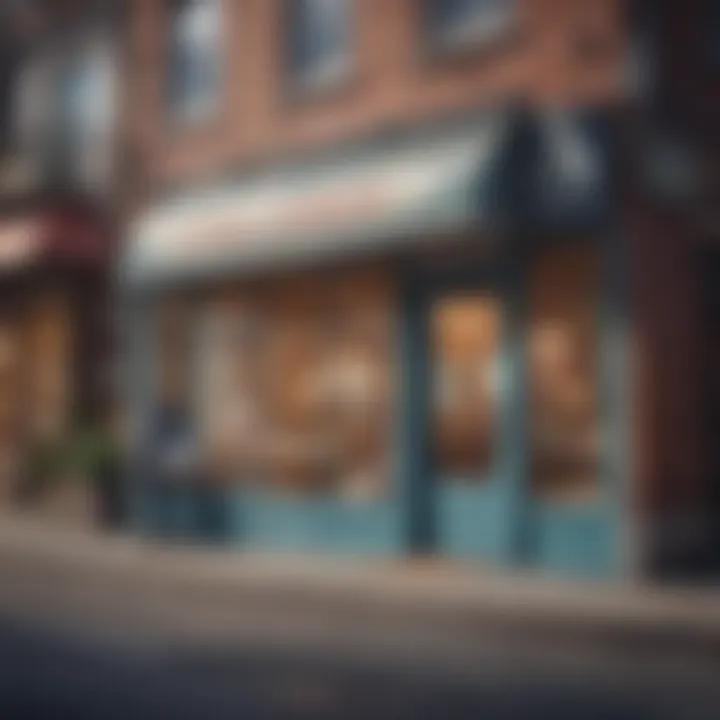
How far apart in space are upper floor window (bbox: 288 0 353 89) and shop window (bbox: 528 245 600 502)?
48.7 inches

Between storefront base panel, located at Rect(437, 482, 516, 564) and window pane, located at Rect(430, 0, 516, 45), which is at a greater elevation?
A: window pane, located at Rect(430, 0, 516, 45)

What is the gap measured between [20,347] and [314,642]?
0.98 metres

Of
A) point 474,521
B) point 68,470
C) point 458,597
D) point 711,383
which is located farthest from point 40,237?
point 474,521

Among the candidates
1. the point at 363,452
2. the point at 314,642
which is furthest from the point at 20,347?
the point at 363,452

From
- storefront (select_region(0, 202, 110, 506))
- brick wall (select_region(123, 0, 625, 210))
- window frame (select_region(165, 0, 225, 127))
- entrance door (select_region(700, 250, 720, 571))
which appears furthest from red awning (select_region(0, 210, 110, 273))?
entrance door (select_region(700, 250, 720, 571))

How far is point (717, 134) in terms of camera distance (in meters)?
2.17

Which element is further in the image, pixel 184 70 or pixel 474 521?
pixel 474 521

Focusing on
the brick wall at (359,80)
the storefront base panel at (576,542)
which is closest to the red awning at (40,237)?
the brick wall at (359,80)

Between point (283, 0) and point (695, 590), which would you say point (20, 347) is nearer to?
point (283, 0)

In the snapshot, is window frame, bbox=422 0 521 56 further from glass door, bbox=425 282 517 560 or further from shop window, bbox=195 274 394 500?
glass door, bbox=425 282 517 560

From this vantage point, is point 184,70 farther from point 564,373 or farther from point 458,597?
point 564,373

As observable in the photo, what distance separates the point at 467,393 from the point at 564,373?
27 cm

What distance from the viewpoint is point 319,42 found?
2221mm

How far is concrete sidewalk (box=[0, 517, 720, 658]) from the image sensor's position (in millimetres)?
2486
